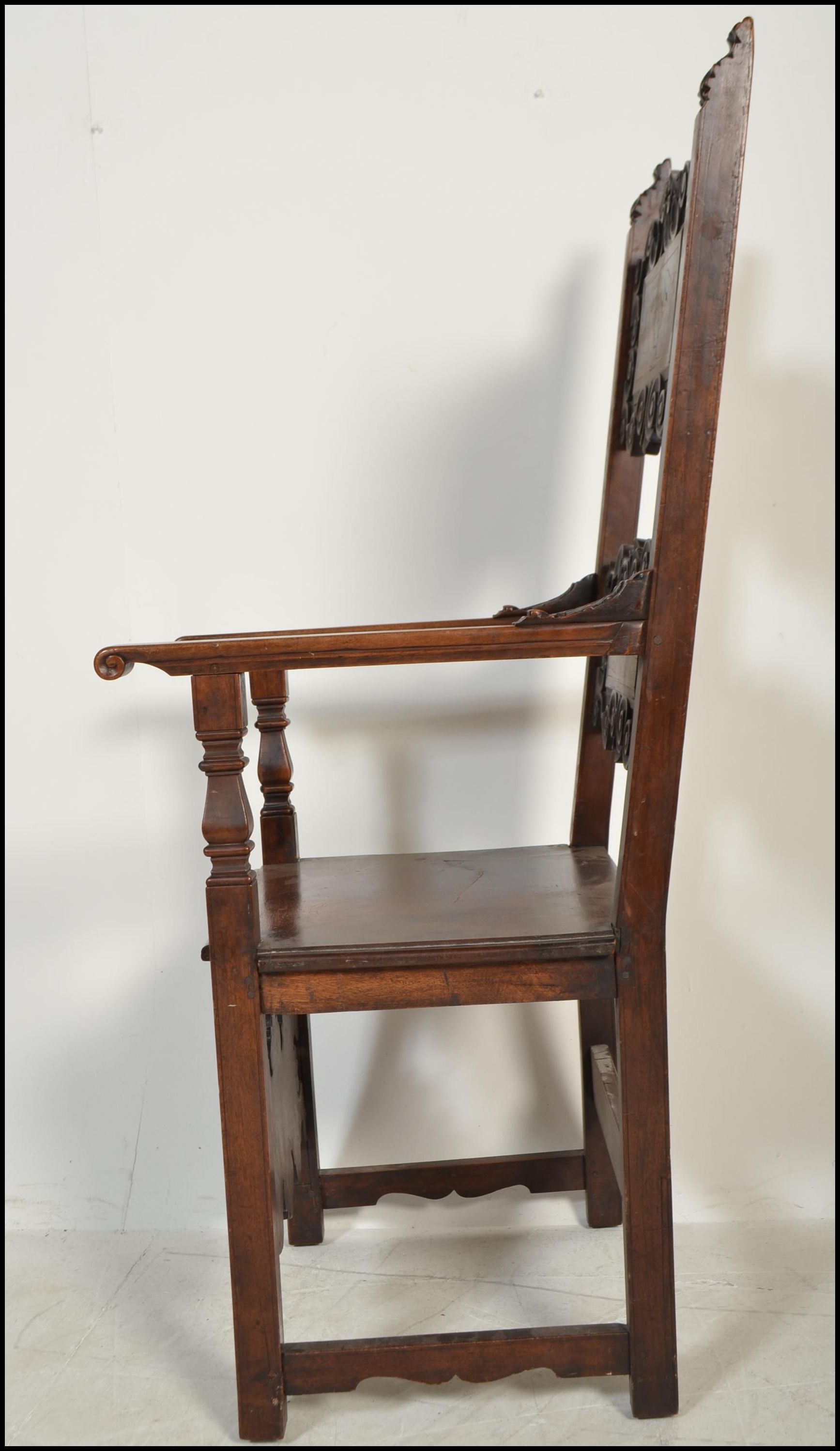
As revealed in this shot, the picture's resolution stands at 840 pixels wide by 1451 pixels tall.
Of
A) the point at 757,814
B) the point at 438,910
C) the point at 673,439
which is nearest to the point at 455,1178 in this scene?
the point at 438,910

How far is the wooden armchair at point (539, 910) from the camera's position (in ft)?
3.93

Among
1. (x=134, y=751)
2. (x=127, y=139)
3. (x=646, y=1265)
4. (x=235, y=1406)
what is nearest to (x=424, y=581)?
(x=134, y=751)

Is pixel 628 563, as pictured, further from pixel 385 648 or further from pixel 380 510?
pixel 380 510

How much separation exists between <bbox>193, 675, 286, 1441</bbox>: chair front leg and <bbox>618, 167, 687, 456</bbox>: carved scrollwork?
23.4 inches

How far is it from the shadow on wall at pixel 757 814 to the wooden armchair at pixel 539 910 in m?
0.34

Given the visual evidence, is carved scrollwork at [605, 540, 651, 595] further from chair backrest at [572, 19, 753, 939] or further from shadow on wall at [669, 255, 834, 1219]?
shadow on wall at [669, 255, 834, 1219]

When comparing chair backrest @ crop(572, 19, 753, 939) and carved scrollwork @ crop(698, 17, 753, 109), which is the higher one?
carved scrollwork @ crop(698, 17, 753, 109)

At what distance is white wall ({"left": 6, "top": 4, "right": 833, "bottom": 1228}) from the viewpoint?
5.69 ft

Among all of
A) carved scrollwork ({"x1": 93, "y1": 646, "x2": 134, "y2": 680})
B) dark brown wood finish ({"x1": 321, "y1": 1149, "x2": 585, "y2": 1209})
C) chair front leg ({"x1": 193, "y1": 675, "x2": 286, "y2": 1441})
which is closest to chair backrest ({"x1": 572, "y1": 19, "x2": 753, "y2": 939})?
chair front leg ({"x1": 193, "y1": 675, "x2": 286, "y2": 1441})

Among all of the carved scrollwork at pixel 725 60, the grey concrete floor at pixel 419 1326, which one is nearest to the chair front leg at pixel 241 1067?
the grey concrete floor at pixel 419 1326

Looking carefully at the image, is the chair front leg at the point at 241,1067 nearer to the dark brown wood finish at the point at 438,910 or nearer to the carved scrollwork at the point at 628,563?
the dark brown wood finish at the point at 438,910

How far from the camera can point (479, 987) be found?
1.29 m

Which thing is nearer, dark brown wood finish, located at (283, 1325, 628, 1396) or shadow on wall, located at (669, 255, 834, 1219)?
dark brown wood finish, located at (283, 1325, 628, 1396)

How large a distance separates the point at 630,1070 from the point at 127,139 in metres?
1.50
